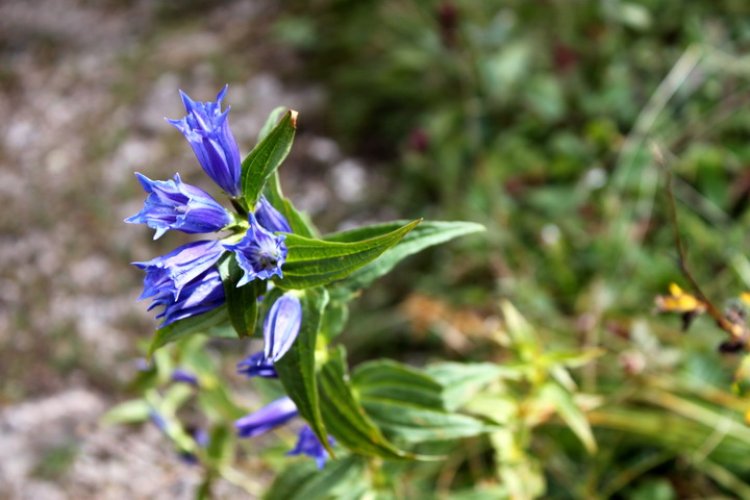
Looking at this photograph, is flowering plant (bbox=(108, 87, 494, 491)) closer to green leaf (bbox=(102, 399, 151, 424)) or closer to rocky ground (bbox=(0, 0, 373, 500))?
green leaf (bbox=(102, 399, 151, 424))

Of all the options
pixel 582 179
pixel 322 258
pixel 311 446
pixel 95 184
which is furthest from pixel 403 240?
pixel 95 184

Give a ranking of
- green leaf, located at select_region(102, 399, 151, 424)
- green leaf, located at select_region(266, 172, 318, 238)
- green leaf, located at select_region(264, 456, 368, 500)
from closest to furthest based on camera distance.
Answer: green leaf, located at select_region(266, 172, 318, 238) → green leaf, located at select_region(264, 456, 368, 500) → green leaf, located at select_region(102, 399, 151, 424)

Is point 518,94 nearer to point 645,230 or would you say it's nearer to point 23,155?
point 645,230

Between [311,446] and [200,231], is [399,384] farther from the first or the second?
[200,231]

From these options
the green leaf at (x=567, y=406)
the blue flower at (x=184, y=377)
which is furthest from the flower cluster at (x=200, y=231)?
the green leaf at (x=567, y=406)

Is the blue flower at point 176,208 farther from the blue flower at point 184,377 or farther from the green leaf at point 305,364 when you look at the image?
the blue flower at point 184,377

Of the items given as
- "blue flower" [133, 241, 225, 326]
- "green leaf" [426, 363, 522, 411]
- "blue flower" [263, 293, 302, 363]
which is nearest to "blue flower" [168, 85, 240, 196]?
"blue flower" [133, 241, 225, 326]

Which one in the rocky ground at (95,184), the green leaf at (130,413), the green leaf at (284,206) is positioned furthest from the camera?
the rocky ground at (95,184)
